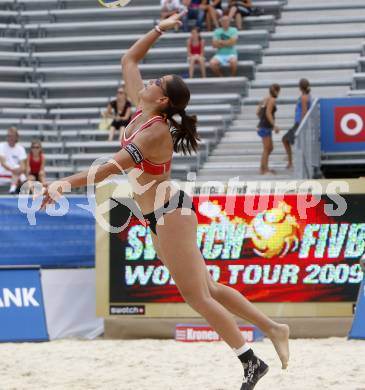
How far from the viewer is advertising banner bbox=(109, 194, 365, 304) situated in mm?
9023

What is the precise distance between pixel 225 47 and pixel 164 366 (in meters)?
9.32

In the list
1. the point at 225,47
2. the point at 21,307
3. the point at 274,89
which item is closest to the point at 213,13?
the point at 225,47

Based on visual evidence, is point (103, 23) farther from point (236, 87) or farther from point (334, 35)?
point (334, 35)

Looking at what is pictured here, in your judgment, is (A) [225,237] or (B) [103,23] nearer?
(A) [225,237]

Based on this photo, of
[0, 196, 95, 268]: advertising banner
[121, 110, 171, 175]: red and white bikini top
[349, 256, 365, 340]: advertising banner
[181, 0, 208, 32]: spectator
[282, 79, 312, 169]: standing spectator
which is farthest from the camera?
[181, 0, 208, 32]: spectator

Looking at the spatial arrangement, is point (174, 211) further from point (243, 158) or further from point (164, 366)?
point (243, 158)

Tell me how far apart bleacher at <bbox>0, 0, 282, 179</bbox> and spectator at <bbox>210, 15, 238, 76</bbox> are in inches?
9.6

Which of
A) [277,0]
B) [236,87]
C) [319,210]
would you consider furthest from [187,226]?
[277,0]

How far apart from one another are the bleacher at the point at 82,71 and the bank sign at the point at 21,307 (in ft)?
17.2

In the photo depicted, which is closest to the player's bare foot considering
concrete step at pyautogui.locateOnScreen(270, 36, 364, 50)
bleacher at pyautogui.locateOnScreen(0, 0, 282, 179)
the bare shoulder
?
the bare shoulder

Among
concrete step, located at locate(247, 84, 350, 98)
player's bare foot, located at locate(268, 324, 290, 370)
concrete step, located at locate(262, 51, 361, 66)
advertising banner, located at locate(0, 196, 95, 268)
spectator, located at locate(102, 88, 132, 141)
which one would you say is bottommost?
advertising banner, located at locate(0, 196, 95, 268)

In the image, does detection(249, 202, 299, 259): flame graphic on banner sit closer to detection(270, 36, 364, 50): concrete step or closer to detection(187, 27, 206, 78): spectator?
detection(187, 27, 206, 78): spectator

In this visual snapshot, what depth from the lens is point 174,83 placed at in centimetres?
538

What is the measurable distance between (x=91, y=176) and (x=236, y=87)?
1115cm
